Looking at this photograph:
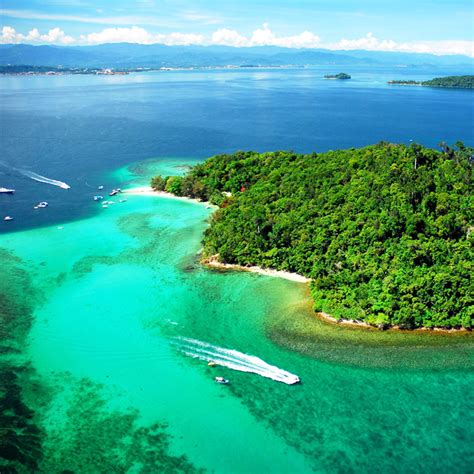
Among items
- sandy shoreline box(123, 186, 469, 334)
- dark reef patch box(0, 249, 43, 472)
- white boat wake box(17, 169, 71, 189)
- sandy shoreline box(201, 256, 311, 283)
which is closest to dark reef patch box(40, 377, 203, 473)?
dark reef patch box(0, 249, 43, 472)

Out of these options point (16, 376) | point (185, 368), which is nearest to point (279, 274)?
point (185, 368)

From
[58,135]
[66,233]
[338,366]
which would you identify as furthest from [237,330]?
[58,135]

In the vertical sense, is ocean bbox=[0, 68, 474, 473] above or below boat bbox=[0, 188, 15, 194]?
below

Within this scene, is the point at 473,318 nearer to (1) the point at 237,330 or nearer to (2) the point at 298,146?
(1) the point at 237,330

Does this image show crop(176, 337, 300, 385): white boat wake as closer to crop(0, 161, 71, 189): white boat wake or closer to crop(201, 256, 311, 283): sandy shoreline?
crop(201, 256, 311, 283): sandy shoreline

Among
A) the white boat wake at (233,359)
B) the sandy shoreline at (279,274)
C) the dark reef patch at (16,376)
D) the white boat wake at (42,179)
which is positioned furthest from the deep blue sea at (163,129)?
the white boat wake at (233,359)

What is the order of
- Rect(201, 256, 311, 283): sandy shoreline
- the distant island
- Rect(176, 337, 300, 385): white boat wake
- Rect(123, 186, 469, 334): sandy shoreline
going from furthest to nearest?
Rect(201, 256, 311, 283): sandy shoreline < the distant island < Rect(123, 186, 469, 334): sandy shoreline < Rect(176, 337, 300, 385): white boat wake

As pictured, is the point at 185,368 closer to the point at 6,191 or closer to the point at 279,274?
the point at 279,274
